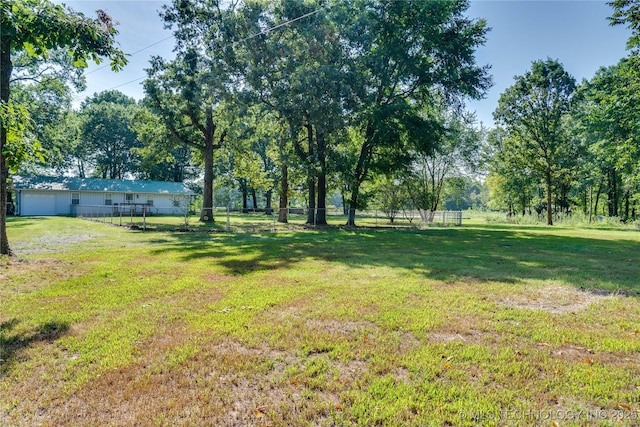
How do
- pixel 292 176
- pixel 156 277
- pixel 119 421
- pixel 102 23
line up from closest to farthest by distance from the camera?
1. pixel 119 421
2. pixel 102 23
3. pixel 156 277
4. pixel 292 176

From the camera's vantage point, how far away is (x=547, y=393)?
2.56 metres

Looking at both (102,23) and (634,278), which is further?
(634,278)

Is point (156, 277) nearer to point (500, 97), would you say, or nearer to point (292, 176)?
point (292, 176)

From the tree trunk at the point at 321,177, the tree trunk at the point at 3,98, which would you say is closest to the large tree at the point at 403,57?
the tree trunk at the point at 321,177

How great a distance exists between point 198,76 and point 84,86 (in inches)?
643

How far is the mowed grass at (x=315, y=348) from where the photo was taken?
2.37 m

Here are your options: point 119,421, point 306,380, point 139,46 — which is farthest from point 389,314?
point 139,46

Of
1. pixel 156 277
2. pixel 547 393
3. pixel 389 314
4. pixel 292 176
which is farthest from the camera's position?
pixel 292 176

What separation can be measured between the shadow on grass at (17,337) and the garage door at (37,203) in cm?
3494

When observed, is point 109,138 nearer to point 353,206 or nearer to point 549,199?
point 353,206

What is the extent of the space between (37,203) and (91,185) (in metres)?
4.69

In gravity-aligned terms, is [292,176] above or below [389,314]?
above

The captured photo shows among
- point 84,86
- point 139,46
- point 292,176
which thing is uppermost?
point 84,86

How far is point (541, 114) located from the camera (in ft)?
98.8
